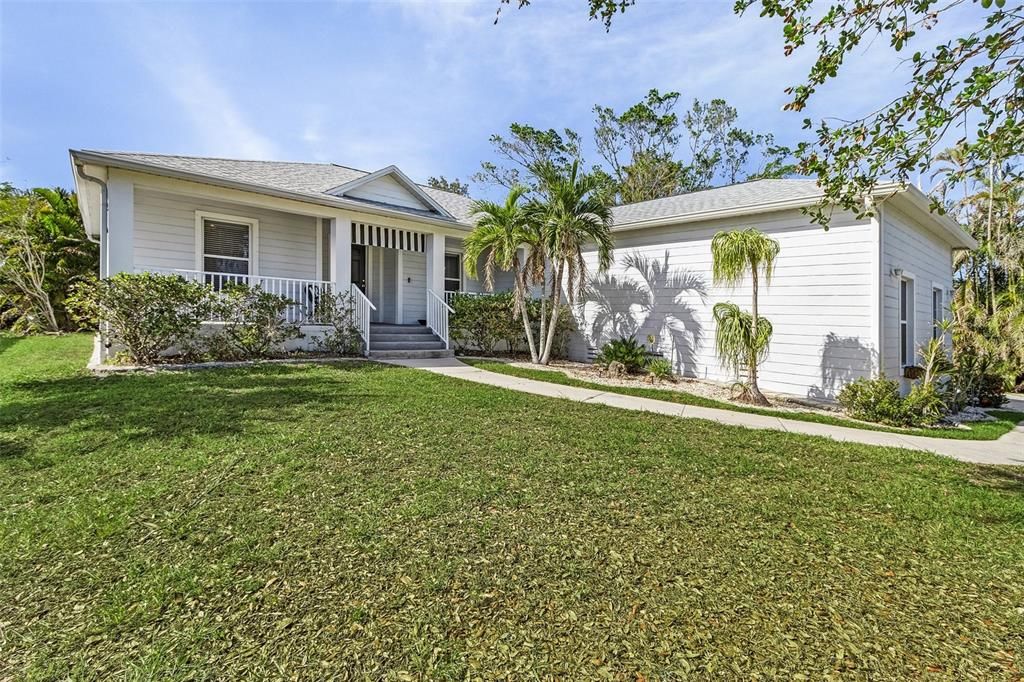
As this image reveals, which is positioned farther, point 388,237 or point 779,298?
point 388,237

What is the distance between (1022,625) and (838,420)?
4.99 meters

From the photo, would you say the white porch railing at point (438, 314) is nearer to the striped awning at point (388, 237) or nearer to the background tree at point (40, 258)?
the striped awning at point (388, 237)

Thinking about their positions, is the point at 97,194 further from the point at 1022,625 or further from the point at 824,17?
the point at 1022,625

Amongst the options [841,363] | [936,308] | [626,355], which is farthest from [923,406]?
[936,308]

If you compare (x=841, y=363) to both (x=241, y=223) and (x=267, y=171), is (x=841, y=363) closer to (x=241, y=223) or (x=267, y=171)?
(x=241, y=223)

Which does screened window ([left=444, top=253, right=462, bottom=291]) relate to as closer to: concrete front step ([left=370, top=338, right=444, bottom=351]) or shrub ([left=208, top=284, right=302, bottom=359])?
concrete front step ([left=370, top=338, right=444, bottom=351])

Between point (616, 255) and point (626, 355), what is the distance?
9.04ft

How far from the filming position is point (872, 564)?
2547 millimetres

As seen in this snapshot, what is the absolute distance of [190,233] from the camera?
9930 millimetres

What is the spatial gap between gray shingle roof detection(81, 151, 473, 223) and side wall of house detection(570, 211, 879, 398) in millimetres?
5717

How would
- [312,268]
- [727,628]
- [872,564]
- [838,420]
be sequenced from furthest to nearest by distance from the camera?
[312,268], [838,420], [872,564], [727,628]

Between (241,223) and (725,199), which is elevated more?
(725,199)

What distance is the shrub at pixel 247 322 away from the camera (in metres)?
8.68

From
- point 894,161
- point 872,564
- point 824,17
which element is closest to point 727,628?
point 872,564
